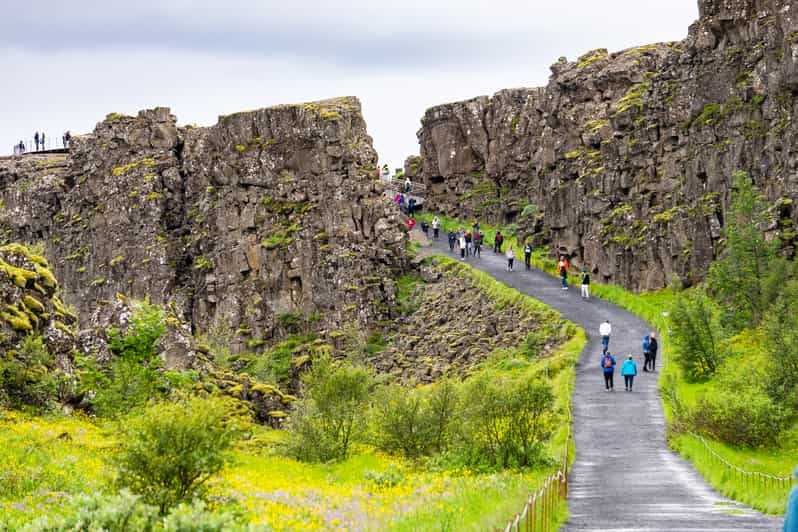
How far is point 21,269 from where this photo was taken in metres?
40.7

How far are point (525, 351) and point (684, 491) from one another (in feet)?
96.7

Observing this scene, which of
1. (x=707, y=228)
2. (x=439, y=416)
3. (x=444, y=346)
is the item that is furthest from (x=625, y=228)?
(x=439, y=416)

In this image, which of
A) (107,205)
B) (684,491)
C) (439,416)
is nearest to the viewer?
(684,491)

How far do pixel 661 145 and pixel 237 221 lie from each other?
32.1m

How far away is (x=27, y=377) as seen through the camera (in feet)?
118

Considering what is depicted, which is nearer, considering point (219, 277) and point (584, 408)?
point (584, 408)

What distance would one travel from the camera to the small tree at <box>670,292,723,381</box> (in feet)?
136

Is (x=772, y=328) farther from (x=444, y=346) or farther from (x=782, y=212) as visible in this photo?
(x=444, y=346)

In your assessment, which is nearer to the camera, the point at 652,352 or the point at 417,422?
the point at 417,422

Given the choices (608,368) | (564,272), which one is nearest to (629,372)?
(608,368)

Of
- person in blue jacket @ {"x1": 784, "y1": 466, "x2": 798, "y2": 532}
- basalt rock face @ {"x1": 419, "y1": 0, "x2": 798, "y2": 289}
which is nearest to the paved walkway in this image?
basalt rock face @ {"x1": 419, "y1": 0, "x2": 798, "y2": 289}

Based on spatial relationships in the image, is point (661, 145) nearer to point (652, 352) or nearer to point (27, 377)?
point (652, 352)

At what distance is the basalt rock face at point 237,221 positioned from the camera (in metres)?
75.9

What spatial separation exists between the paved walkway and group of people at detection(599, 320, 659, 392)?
38 centimetres
